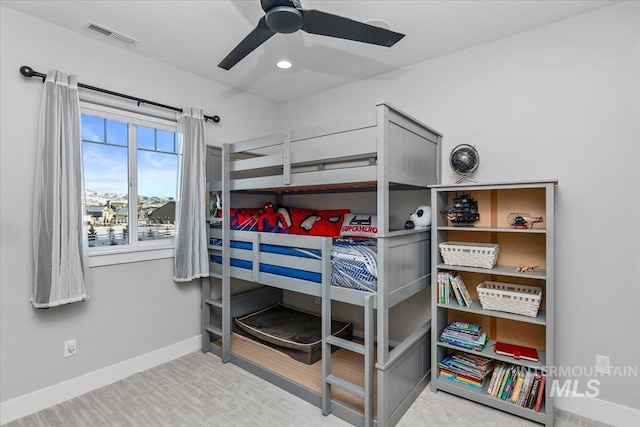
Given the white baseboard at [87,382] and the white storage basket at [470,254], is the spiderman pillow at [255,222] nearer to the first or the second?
the white baseboard at [87,382]

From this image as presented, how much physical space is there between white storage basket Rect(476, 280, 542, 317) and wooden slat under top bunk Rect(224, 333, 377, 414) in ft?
3.29

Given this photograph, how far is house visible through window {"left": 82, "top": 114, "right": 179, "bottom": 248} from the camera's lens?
7.97 ft

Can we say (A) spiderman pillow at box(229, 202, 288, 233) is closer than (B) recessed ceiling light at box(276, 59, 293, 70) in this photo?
No

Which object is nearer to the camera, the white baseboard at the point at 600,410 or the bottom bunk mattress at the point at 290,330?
the white baseboard at the point at 600,410

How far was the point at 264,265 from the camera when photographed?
8.19 ft

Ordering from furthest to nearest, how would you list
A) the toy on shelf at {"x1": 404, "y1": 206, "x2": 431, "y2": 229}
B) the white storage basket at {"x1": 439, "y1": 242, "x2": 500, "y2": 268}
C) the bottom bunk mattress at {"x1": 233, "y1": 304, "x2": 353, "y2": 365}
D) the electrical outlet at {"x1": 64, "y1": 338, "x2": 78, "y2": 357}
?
the bottom bunk mattress at {"x1": 233, "y1": 304, "x2": 353, "y2": 365} < the toy on shelf at {"x1": 404, "y1": 206, "x2": 431, "y2": 229} < the electrical outlet at {"x1": 64, "y1": 338, "x2": 78, "y2": 357} < the white storage basket at {"x1": 439, "y1": 242, "x2": 500, "y2": 268}

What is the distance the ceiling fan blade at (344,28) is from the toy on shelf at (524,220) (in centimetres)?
140

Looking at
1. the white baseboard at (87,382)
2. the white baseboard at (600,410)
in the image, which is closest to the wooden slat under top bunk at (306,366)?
the white baseboard at (87,382)

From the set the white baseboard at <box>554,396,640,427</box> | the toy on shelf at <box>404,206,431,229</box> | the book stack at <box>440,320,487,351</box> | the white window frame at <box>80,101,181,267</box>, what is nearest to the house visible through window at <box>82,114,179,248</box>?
the white window frame at <box>80,101,181,267</box>

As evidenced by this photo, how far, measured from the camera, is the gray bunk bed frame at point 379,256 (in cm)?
188

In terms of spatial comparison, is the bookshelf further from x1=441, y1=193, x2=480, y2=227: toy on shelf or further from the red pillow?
the red pillow

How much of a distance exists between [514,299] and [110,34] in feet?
10.8

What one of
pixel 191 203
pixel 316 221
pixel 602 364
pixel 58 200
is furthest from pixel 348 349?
pixel 58 200

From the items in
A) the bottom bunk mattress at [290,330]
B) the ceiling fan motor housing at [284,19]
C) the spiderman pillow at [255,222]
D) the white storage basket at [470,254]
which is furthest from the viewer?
the spiderman pillow at [255,222]
